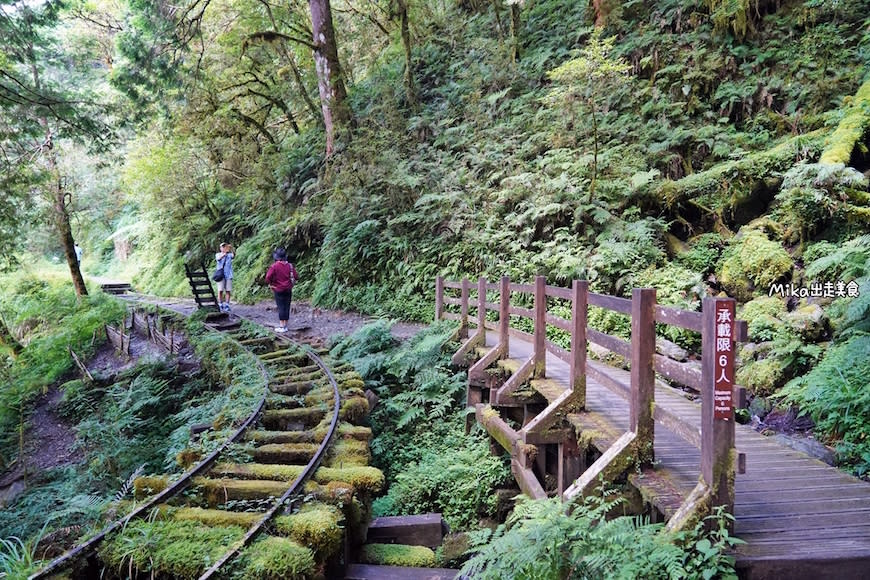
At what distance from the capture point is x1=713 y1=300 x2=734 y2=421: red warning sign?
3072 mm

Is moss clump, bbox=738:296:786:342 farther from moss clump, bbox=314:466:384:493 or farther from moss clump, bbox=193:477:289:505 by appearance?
moss clump, bbox=193:477:289:505

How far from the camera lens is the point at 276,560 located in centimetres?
343

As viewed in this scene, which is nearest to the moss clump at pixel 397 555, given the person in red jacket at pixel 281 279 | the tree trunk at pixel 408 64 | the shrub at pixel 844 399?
the shrub at pixel 844 399

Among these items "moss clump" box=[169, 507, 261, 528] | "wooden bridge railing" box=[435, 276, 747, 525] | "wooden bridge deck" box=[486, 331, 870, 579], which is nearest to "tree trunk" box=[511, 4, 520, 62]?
"wooden bridge railing" box=[435, 276, 747, 525]

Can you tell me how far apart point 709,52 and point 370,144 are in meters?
9.23

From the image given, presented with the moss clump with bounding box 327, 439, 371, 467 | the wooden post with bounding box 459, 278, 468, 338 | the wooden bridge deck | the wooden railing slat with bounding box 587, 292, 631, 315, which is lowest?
the moss clump with bounding box 327, 439, 371, 467

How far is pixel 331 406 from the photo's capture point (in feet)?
22.3

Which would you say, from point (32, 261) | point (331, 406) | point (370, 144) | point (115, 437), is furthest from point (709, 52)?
point (32, 261)

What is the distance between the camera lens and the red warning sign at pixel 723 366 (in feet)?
10.1

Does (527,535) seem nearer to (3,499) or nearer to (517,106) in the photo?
(3,499)

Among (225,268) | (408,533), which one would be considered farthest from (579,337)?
(225,268)

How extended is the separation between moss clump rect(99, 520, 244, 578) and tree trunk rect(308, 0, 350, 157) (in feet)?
48.3

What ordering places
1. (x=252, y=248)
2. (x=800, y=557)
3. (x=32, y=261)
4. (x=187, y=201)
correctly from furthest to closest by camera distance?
(x=32, y=261), (x=187, y=201), (x=252, y=248), (x=800, y=557)

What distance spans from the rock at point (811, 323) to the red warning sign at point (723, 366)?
14.9 ft
